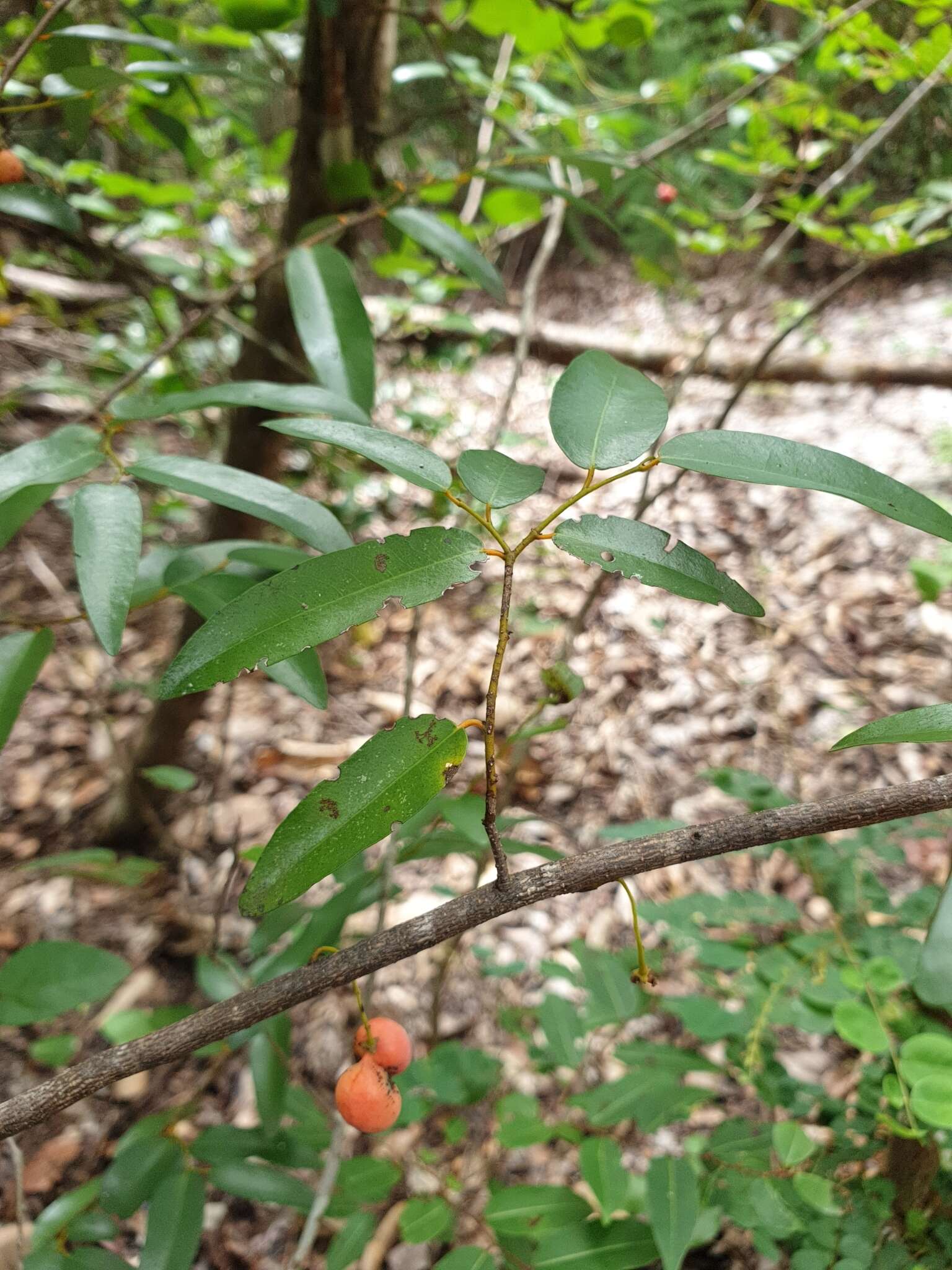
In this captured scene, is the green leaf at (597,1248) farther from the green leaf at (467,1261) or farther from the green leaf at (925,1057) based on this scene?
the green leaf at (925,1057)

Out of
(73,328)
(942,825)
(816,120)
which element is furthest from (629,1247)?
(73,328)

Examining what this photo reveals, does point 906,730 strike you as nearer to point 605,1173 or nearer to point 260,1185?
point 605,1173

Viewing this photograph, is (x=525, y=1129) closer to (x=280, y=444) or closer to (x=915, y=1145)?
(x=915, y=1145)

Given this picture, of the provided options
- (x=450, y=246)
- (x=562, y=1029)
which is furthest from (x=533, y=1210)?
(x=450, y=246)

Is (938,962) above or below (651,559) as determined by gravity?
below

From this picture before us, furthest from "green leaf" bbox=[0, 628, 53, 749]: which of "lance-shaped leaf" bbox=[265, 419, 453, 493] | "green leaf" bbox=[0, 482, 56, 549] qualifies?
"lance-shaped leaf" bbox=[265, 419, 453, 493]

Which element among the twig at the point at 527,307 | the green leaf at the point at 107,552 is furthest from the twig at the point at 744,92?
the green leaf at the point at 107,552

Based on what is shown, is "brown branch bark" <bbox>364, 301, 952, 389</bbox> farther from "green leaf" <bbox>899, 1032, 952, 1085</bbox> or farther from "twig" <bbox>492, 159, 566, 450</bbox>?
"green leaf" <bbox>899, 1032, 952, 1085</bbox>
